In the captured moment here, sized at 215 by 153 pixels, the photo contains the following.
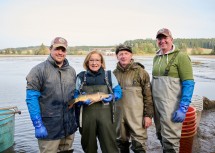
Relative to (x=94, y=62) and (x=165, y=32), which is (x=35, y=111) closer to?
(x=94, y=62)

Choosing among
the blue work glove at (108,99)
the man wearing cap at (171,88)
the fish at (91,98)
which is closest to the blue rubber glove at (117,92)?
the blue work glove at (108,99)

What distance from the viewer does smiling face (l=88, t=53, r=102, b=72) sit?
4.23 m

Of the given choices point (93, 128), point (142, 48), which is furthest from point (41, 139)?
point (142, 48)

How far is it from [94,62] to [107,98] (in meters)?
0.63

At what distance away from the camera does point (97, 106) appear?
418 cm

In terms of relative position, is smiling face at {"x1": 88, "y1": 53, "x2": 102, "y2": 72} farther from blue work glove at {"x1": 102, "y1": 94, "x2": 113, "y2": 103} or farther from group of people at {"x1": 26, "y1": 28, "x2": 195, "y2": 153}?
blue work glove at {"x1": 102, "y1": 94, "x2": 113, "y2": 103}

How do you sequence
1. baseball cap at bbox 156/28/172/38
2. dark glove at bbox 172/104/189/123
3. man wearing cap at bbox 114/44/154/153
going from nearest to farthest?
dark glove at bbox 172/104/189/123 → baseball cap at bbox 156/28/172/38 → man wearing cap at bbox 114/44/154/153

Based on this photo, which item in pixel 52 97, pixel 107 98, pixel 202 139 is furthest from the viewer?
pixel 202 139

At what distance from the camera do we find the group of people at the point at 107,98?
3971 mm

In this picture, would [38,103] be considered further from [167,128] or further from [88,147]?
[167,128]

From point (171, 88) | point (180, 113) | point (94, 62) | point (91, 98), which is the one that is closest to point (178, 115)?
point (180, 113)

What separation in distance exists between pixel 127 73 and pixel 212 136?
3.78m

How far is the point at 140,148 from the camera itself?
186 inches

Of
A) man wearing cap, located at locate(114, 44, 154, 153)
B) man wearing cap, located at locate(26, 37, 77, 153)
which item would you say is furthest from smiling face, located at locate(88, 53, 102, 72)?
man wearing cap, located at locate(114, 44, 154, 153)
